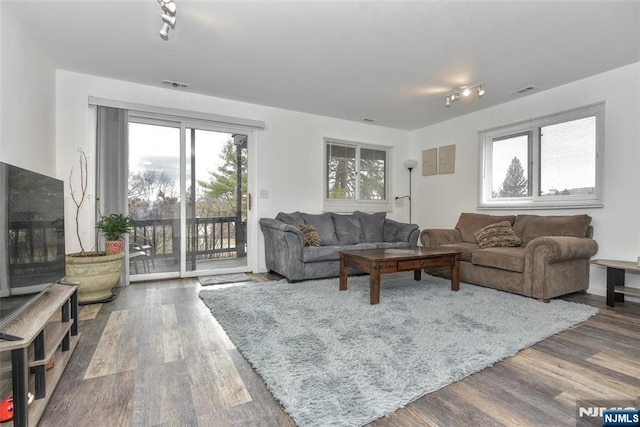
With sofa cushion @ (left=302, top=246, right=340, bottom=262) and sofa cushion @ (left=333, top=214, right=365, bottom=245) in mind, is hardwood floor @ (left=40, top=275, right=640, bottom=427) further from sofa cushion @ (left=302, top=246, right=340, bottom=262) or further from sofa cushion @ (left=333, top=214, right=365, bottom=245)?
sofa cushion @ (left=333, top=214, right=365, bottom=245)

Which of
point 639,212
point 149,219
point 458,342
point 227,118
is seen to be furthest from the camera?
point 227,118

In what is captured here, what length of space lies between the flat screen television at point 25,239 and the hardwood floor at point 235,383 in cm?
51

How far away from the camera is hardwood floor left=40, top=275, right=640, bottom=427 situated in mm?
1346

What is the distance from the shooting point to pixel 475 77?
3.49 metres

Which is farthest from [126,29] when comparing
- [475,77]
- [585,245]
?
[585,245]

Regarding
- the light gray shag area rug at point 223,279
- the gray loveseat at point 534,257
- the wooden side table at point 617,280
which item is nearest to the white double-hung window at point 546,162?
the gray loveseat at point 534,257

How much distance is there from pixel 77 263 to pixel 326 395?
2.71 metres

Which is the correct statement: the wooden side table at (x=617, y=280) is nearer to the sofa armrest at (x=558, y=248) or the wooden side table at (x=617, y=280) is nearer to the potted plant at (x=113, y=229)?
the sofa armrest at (x=558, y=248)

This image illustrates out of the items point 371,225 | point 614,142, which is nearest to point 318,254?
point 371,225

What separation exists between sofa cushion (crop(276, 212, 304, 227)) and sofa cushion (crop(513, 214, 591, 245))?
2799mm

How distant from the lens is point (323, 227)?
4570 mm

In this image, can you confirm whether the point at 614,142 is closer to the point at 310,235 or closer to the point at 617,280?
the point at 617,280

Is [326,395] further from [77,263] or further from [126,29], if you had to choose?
[126,29]

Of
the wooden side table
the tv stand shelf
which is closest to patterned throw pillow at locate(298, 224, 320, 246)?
the tv stand shelf
